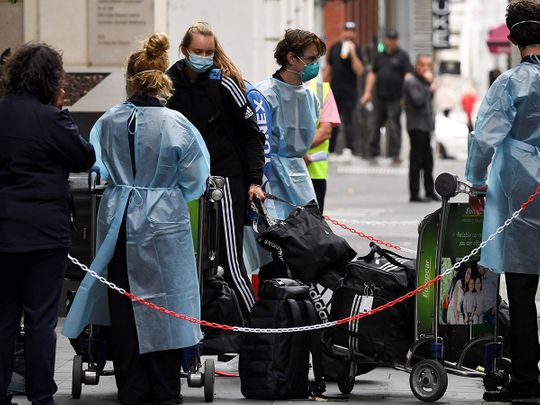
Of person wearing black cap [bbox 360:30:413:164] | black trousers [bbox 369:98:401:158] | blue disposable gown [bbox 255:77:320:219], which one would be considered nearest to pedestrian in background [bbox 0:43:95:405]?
blue disposable gown [bbox 255:77:320:219]

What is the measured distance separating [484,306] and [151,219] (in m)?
1.70

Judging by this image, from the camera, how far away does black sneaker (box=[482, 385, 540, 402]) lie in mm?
8320

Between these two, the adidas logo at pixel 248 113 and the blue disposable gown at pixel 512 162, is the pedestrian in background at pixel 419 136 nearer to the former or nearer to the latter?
the adidas logo at pixel 248 113

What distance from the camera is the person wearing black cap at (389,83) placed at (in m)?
26.7

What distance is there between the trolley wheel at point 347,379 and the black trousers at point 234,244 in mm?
881

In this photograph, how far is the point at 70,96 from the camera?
1417cm

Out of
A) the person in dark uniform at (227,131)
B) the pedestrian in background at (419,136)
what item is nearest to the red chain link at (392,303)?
the person in dark uniform at (227,131)

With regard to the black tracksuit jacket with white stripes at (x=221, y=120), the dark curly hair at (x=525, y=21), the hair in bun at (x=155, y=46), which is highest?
the dark curly hair at (x=525, y=21)

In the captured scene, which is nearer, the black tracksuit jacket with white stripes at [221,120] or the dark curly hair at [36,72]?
the dark curly hair at [36,72]

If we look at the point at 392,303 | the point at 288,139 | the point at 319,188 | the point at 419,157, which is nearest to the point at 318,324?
the point at 392,303

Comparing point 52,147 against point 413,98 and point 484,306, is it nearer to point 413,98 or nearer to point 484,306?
point 484,306

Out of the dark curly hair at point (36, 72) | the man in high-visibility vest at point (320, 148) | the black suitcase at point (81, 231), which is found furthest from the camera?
the man in high-visibility vest at point (320, 148)

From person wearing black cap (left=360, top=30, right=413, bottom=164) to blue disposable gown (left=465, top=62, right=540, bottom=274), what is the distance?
18192 mm

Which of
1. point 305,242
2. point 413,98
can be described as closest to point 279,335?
point 305,242
